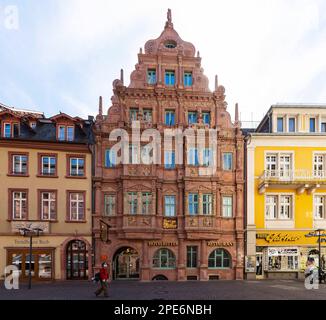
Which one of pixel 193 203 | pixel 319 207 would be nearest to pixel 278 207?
pixel 319 207

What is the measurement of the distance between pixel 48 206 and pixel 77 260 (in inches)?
176

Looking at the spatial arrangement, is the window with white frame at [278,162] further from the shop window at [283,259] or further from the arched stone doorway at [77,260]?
the arched stone doorway at [77,260]

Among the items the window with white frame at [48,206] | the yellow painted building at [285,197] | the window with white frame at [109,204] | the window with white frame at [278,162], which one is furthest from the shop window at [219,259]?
the window with white frame at [48,206]

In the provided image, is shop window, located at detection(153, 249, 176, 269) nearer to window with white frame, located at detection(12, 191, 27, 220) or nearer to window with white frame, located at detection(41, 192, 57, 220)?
window with white frame, located at detection(41, 192, 57, 220)

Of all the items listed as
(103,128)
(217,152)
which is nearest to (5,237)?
(103,128)

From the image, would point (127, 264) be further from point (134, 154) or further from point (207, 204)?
point (134, 154)

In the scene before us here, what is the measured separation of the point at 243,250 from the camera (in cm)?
2600

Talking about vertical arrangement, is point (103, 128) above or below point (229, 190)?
above

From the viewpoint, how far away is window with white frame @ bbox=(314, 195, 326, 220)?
26.9 m

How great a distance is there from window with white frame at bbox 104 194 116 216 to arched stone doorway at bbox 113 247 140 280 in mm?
3369

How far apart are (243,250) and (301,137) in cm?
980

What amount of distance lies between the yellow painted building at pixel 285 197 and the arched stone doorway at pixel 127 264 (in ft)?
27.9

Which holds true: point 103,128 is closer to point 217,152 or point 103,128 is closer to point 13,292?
point 217,152

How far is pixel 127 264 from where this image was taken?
26953 millimetres
